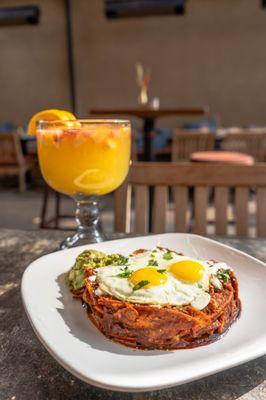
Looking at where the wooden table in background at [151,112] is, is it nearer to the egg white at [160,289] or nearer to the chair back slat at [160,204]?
the chair back slat at [160,204]

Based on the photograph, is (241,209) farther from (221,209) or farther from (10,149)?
(10,149)

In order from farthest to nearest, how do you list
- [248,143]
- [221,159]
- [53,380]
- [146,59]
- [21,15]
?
[146,59] < [21,15] < [248,143] < [221,159] < [53,380]

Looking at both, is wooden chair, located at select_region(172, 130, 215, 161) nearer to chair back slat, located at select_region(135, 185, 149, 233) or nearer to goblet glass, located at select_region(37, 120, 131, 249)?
chair back slat, located at select_region(135, 185, 149, 233)

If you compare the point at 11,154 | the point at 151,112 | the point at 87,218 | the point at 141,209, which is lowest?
the point at 11,154

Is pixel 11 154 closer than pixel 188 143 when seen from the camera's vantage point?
No

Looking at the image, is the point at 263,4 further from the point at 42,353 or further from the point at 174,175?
the point at 42,353

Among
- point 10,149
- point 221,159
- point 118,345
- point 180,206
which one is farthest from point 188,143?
point 118,345
